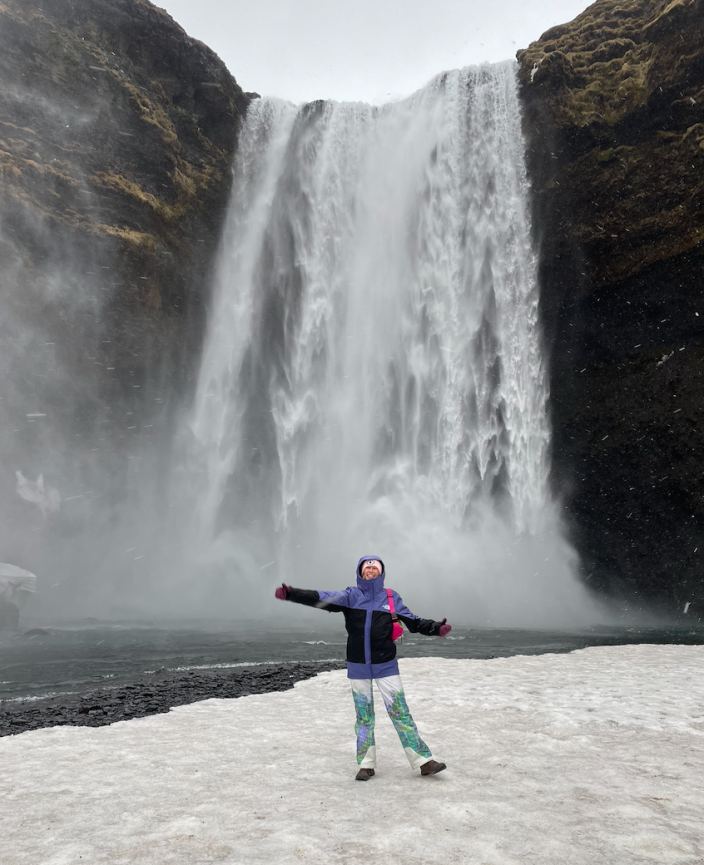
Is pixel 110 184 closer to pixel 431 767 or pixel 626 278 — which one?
pixel 626 278

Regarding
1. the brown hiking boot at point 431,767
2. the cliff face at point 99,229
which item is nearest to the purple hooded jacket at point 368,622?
the brown hiking boot at point 431,767

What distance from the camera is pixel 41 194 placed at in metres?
25.2

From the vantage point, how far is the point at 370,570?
501 cm

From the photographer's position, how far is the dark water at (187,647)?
11438mm

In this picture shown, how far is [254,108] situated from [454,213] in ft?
39.8

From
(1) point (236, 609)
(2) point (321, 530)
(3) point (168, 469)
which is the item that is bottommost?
(1) point (236, 609)

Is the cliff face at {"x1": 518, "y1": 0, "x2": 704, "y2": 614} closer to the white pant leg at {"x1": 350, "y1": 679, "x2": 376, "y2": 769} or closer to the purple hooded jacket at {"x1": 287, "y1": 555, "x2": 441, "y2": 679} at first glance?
the purple hooded jacket at {"x1": 287, "y1": 555, "x2": 441, "y2": 679}

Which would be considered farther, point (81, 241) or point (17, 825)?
point (81, 241)

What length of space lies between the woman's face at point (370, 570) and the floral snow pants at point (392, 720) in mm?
766

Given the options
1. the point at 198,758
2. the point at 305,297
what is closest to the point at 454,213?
the point at 305,297

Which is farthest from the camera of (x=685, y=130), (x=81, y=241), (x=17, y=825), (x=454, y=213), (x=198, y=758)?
Answer: (x=454, y=213)

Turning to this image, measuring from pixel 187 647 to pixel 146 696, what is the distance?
6516 mm

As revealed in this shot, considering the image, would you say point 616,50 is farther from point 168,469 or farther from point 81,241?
point 168,469

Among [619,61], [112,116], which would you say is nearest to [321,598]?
[112,116]
